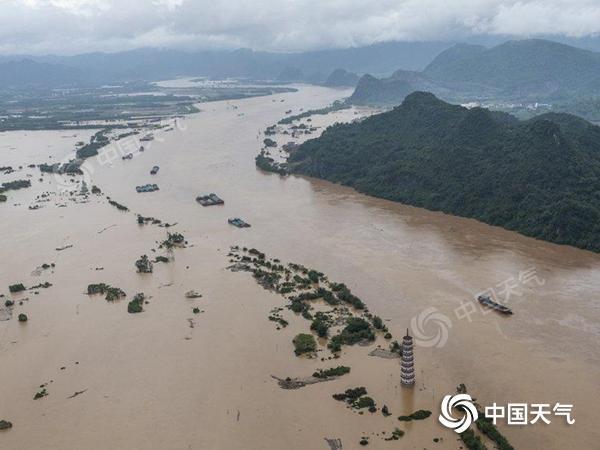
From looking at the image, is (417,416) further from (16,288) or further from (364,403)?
(16,288)

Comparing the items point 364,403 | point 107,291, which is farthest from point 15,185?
point 364,403

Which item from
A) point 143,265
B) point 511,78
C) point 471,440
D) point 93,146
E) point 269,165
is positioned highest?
point 471,440

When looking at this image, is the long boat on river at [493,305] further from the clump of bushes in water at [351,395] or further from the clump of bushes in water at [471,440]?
the clump of bushes in water at [471,440]

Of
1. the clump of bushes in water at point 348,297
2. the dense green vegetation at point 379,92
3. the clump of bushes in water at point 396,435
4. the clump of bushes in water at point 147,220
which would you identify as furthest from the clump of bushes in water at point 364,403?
the dense green vegetation at point 379,92

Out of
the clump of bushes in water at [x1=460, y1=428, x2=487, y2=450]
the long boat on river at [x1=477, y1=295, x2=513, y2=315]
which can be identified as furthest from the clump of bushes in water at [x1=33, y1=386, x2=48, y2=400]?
the long boat on river at [x1=477, y1=295, x2=513, y2=315]

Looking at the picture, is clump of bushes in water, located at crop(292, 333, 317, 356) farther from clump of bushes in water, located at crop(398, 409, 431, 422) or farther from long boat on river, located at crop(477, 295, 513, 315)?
long boat on river, located at crop(477, 295, 513, 315)

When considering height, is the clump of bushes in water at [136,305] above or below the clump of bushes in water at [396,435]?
below

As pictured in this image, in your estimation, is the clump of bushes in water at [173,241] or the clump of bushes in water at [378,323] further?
the clump of bushes in water at [173,241]
